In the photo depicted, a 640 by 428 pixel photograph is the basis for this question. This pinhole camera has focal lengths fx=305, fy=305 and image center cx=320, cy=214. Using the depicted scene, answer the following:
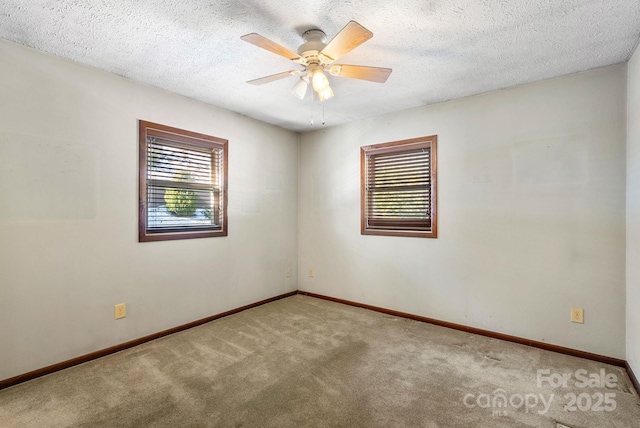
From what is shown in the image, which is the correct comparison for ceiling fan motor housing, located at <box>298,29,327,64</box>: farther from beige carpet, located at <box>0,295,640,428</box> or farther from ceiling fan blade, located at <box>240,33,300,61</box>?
beige carpet, located at <box>0,295,640,428</box>

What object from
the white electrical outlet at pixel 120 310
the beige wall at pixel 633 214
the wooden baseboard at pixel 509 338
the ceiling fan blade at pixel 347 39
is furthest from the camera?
the white electrical outlet at pixel 120 310

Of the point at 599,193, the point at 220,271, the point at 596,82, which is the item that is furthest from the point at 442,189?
the point at 220,271

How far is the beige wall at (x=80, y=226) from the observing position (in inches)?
84.3

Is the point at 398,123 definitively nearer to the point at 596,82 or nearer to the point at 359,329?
the point at 596,82

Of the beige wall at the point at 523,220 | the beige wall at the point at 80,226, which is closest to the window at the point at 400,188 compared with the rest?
the beige wall at the point at 523,220

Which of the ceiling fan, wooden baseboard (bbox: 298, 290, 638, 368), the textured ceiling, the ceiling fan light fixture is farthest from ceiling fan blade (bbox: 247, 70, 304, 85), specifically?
wooden baseboard (bbox: 298, 290, 638, 368)

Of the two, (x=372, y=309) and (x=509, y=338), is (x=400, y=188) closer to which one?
(x=372, y=309)

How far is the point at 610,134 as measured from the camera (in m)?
2.44

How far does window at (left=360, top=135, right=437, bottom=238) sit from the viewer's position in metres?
3.39

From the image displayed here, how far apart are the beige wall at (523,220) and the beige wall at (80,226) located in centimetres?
214

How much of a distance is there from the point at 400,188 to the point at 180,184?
2.44m

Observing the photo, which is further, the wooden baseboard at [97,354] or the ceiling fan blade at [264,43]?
the wooden baseboard at [97,354]

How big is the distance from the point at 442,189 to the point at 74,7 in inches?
129

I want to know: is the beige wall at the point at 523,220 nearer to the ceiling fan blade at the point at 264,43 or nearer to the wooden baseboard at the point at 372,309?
the wooden baseboard at the point at 372,309
